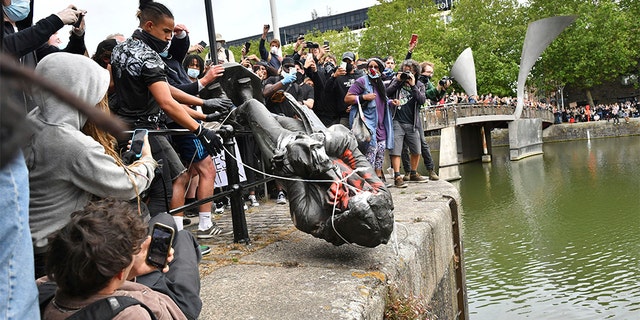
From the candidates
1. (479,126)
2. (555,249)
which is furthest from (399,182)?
(479,126)

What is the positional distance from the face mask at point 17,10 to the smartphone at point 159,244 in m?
1.99

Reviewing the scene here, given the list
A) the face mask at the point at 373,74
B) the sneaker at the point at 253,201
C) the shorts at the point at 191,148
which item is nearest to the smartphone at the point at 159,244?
the shorts at the point at 191,148

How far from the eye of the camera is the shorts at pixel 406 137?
7656 mm

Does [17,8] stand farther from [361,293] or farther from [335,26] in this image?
[335,26]

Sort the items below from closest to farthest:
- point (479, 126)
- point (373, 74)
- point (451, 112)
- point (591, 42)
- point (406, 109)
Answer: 1. point (373, 74)
2. point (406, 109)
3. point (451, 112)
4. point (479, 126)
5. point (591, 42)

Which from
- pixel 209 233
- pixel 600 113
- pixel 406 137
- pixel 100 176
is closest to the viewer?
pixel 100 176

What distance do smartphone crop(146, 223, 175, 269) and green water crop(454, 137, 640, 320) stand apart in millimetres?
5272

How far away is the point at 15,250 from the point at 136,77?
202cm

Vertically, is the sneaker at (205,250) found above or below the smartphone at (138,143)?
below

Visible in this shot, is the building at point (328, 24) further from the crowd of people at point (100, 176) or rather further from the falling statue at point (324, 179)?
the falling statue at point (324, 179)

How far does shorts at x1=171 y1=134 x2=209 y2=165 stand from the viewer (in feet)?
13.8

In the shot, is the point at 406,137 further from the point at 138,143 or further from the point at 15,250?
the point at 15,250

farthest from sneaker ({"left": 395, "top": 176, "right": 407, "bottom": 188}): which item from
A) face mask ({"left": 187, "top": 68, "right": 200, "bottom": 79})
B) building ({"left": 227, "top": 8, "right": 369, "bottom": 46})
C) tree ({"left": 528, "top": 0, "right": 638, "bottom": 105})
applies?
building ({"left": 227, "top": 8, "right": 369, "bottom": 46})

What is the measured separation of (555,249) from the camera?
8.39 meters
